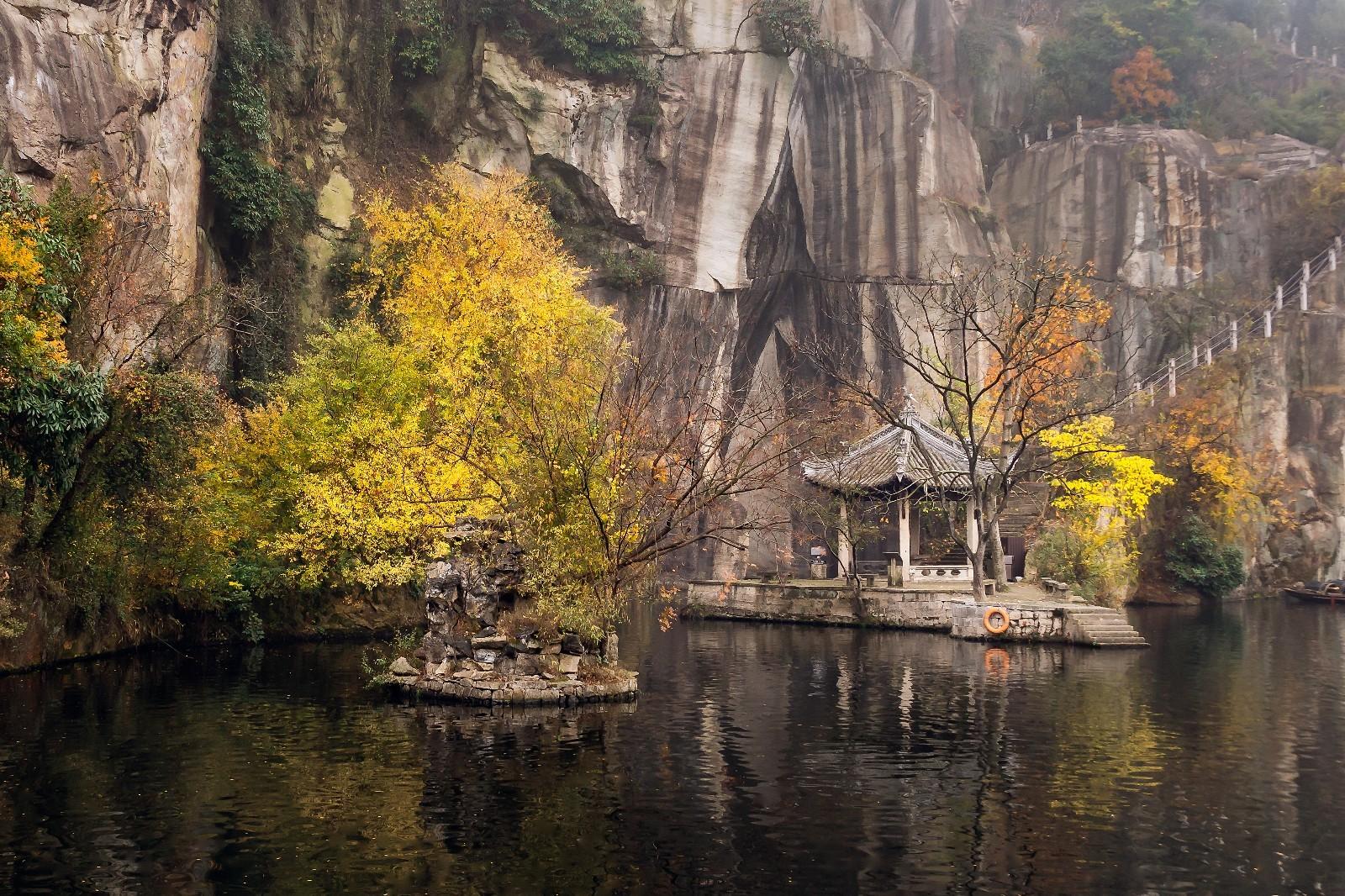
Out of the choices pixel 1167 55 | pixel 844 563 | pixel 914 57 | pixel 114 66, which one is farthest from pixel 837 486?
pixel 1167 55

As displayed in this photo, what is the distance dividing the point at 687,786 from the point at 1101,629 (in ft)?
60.2

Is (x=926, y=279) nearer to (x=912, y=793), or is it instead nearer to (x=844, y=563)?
(x=844, y=563)

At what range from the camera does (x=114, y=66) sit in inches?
1150

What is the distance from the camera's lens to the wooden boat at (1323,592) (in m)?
45.4

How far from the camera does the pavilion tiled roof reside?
36.2 meters

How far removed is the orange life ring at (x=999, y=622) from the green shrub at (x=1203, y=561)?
19.7m

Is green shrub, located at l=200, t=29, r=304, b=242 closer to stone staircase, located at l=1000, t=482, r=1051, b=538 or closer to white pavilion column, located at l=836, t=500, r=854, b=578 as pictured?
white pavilion column, located at l=836, t=500, r=854, b=578

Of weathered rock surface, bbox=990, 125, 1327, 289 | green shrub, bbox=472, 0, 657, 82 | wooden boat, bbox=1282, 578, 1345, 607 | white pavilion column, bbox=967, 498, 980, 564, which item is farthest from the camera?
weathered rock surface, bbox=990, 125, 1327, 289

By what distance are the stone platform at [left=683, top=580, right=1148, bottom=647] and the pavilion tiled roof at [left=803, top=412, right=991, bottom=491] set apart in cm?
318

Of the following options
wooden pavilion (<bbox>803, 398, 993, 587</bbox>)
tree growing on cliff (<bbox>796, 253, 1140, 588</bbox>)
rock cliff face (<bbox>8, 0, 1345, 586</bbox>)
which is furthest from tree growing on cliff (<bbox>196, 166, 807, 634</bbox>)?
tree growing on cliff (<bbox>796, 253, 1140, 588</bbox>)

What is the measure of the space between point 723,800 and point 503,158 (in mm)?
37334

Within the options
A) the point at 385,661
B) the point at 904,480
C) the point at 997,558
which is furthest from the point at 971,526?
the point at 385,661

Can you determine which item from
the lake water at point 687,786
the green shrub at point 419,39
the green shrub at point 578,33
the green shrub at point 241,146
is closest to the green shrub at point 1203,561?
the lake water at point 687,786

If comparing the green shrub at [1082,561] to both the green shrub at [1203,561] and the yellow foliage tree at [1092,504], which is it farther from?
the green shrub at [1203,561]
